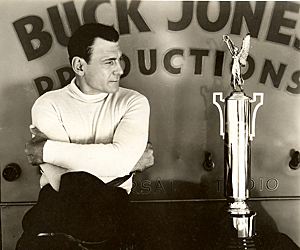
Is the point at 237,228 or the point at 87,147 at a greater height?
the point at 87,147

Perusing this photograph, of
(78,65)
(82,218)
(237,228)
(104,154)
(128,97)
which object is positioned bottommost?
(237,228)

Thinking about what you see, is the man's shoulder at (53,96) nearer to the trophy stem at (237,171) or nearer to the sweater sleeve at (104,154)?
the sweater sleeve at (104,154)

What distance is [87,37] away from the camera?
42.9 inches

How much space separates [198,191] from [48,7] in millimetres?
697

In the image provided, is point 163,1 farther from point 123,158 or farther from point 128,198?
point 128,198

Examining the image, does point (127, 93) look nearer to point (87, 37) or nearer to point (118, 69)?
point (118, 69)

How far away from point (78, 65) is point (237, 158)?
0.51 meters

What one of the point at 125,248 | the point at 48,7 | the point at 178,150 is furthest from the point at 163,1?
the point at 125,248

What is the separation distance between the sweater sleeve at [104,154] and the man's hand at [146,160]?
1.4 inches

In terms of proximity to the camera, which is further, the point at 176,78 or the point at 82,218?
the point at 176,78

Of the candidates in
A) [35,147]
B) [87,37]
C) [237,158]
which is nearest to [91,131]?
[35,147]

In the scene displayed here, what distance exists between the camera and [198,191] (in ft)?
3.85

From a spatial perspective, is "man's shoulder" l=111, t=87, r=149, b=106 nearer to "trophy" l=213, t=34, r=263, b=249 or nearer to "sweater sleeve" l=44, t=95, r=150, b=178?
"sweater sleeve" l=44, t=95, r=150, b=178

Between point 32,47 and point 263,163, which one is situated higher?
point 32,47
